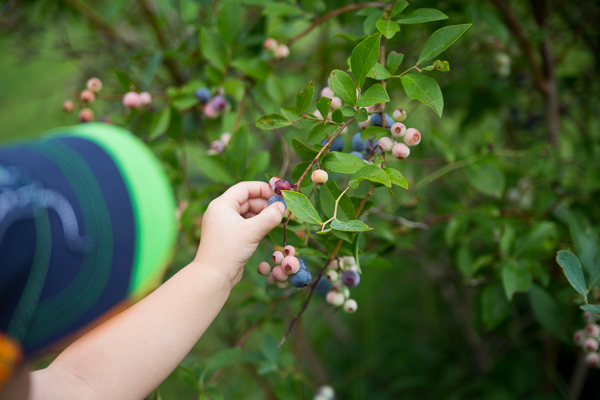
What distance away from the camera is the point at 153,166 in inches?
31.8

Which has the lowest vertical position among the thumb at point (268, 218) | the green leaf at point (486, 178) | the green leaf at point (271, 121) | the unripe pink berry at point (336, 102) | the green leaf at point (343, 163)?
the green leaf at point (486, 178)

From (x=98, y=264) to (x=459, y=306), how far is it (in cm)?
147

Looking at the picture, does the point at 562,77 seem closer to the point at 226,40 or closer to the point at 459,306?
the point at 459,306

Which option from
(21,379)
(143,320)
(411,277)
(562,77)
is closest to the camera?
(21,379)

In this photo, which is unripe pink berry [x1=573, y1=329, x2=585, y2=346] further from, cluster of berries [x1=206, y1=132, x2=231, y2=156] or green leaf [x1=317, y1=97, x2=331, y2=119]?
cluster of berries [x1=206, y1=132, x2=231, y2=156]

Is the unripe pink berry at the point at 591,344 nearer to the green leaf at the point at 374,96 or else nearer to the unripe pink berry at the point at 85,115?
the green leaf at the point at 374,96

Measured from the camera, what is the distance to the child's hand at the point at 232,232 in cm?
62

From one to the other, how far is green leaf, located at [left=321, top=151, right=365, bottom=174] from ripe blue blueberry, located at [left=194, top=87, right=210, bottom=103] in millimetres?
488


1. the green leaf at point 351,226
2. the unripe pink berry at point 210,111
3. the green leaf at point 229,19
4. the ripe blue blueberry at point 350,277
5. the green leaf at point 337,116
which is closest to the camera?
the green leaf at point 351,226

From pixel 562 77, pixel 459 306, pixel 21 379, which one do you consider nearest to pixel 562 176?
pixel 562 77

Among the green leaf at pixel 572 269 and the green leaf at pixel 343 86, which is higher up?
the green leaf at pixel 343 86

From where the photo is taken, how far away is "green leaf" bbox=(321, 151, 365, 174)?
1.97ft

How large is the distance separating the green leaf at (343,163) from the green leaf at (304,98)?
0.30 feet

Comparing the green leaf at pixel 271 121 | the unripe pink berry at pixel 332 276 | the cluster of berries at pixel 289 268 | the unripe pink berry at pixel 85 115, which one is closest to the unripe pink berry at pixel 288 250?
the cluster of berries at pixel 289 268
